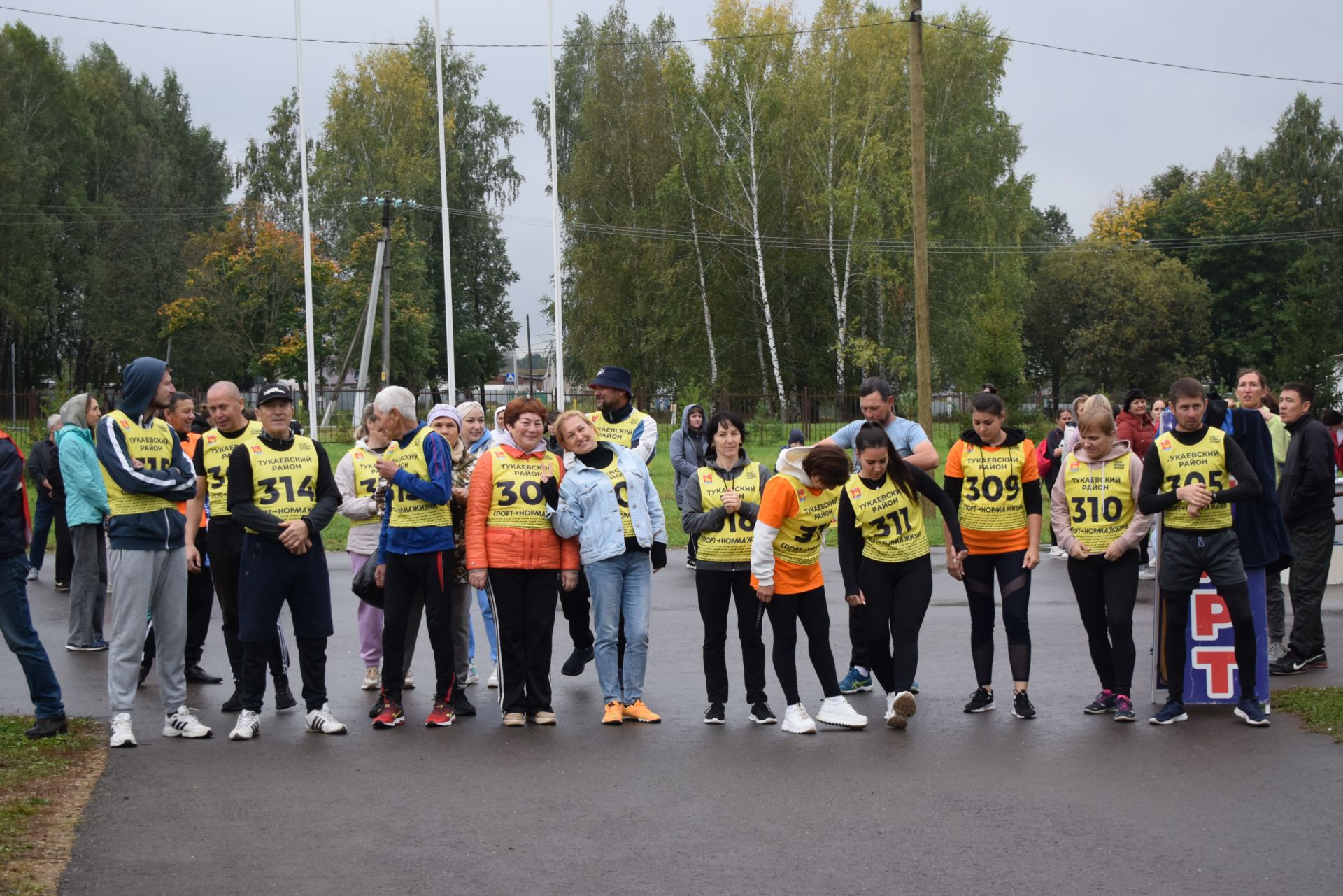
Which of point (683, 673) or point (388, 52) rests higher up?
point (388, 52)

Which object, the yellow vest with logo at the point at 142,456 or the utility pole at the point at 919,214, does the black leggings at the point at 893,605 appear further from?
the utility pole at the point at 919,214

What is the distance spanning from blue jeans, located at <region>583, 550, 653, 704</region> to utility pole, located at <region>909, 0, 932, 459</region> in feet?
43.9

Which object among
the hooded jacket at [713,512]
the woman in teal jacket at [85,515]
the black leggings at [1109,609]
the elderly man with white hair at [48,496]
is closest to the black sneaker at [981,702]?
the black leggings at [1109,609]

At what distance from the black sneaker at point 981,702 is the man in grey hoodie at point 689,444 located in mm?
6499

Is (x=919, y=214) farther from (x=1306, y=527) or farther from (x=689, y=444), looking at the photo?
(x=1306, y=527)

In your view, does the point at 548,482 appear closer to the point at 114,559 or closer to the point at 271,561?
the point at 271,561

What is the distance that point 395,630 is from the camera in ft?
25.7

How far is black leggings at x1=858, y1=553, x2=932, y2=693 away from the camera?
7699 millimetres

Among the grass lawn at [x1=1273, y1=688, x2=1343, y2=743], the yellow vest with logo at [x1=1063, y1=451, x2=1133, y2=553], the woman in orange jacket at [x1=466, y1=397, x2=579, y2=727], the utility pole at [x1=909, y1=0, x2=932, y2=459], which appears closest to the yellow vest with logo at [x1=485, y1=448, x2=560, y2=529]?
the woman in orange jacket at [x1=466, y1=397, x2=579, y2=727]

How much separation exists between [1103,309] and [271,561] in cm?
5798

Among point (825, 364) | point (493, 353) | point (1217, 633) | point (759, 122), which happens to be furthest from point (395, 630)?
point (493, 353)

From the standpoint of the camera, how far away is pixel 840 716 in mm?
7629

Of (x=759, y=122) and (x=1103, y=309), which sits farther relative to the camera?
(x=1103, y=309)

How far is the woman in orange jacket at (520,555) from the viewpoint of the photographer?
7758 millimetres
